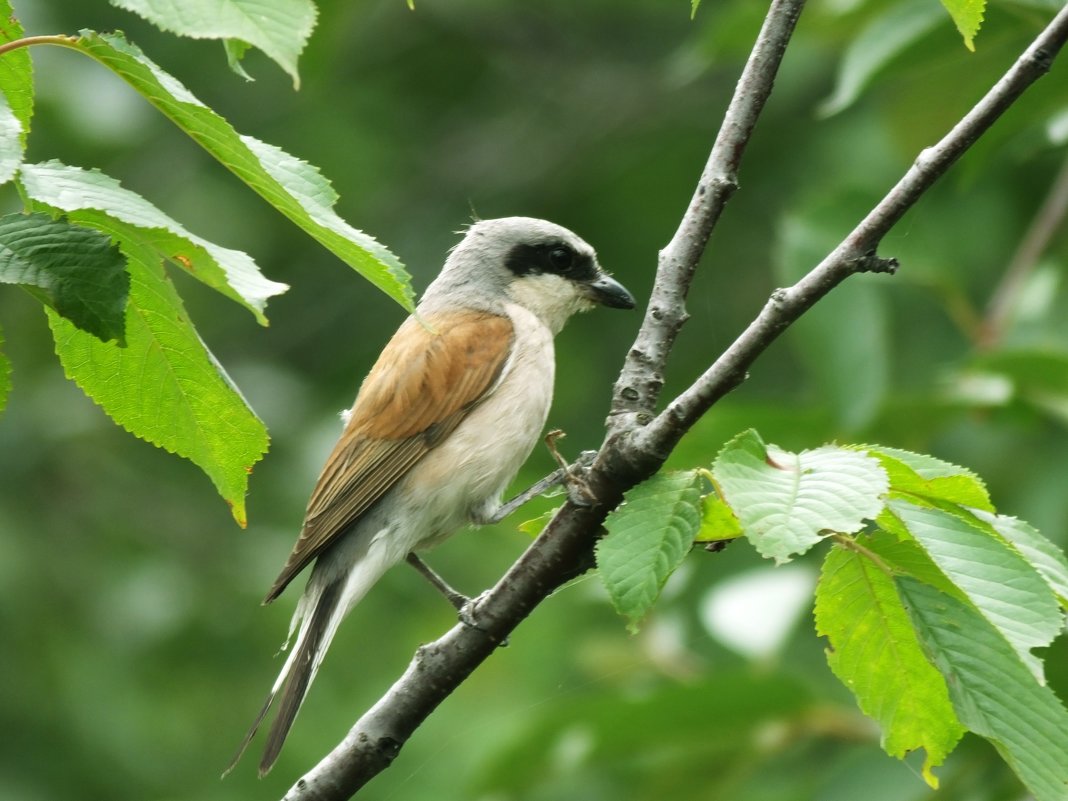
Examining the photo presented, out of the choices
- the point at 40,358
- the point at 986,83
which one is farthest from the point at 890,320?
the point at 40,358

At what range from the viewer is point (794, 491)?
192 cm

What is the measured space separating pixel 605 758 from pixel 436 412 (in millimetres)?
1136

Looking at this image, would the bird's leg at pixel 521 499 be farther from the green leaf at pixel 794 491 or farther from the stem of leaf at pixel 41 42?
the stem of leaf at pixel 41 42

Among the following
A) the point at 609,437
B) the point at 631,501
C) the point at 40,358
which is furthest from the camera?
the point at 40,358

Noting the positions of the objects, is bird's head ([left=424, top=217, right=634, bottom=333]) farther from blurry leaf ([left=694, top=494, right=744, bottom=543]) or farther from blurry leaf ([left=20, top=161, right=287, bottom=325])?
blurry leaf ([left=20, top=161, right=287, bottom=325])

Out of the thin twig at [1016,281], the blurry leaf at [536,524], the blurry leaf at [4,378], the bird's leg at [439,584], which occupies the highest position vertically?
the thin twig at [1016,281]

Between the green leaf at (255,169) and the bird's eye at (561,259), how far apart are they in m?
3.04

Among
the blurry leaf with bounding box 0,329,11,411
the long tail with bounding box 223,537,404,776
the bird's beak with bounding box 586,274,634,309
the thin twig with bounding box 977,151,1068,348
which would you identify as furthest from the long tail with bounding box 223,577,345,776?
the thin twig with bounding box 977,151,1068,348

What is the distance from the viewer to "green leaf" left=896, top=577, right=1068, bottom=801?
193 cm

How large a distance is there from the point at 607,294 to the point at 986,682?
3074 millimetres

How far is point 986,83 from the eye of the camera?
4.35 m

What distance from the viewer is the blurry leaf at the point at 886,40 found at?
3713 millimetres

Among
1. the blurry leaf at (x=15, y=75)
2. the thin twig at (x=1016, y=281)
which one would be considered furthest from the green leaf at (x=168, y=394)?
the thin twig at (x=1016, y=281)

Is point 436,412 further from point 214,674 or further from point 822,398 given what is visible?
point 214,674
